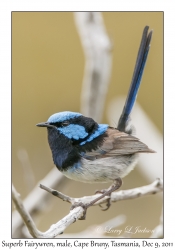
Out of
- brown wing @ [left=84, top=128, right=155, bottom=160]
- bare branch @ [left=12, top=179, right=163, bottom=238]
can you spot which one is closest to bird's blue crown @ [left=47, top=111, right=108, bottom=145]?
brown wing @ [left=84, top=128, right=155, bottom=160]

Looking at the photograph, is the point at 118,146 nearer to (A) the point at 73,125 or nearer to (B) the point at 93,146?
(B) the point at 93,146

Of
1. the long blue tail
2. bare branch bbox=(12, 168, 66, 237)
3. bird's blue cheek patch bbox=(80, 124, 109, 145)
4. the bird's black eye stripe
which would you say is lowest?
bare branch bbox=(12, 168, 66, 237)

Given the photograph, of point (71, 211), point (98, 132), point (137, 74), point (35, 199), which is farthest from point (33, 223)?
point (137, 74)

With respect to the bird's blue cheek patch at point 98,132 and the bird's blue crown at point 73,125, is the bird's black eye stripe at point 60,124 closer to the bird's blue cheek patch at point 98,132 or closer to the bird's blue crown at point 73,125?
the bird's blue crown at point 73,125

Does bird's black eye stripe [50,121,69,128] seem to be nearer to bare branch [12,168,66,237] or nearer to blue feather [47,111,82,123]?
blue feather [47,111,82,123]

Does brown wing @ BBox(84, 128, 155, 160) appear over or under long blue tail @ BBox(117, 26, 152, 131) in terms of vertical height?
under

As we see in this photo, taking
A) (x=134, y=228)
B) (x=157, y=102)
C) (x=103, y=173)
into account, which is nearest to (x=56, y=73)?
(x=157, y=102)

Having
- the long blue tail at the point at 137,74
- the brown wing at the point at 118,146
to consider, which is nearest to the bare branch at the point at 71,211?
the brown wing at the point at 118,146
